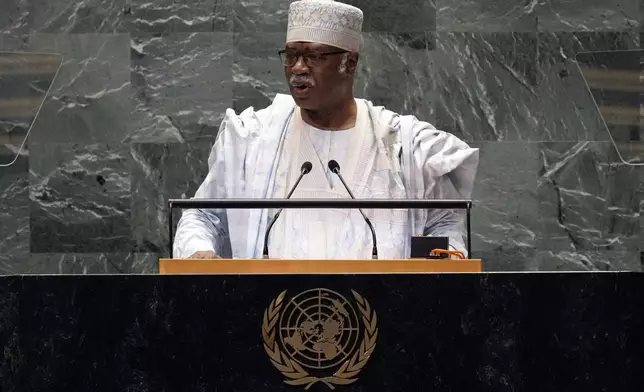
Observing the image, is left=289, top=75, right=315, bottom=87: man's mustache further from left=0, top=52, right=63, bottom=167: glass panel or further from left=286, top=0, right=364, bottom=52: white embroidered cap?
left=0, top=52, right=63, bottom=167: glass panel

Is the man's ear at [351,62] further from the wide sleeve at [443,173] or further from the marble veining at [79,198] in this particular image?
the marble veining at [79,198]

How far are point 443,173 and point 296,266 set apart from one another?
199 cm

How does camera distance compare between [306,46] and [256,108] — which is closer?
[306,46]

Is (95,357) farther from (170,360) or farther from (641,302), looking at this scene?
(641,302)

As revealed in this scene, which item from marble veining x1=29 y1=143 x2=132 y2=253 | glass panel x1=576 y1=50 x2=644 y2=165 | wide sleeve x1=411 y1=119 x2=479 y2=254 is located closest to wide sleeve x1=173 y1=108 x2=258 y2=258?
wide sleeve x1=411 y1=119 x2=479 y2=254

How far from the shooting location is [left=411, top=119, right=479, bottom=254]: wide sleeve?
6496 millimetres

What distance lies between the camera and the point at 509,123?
8.43 meters

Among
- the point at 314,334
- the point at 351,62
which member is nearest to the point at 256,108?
the point at 351,62

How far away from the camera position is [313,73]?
21.2 feet

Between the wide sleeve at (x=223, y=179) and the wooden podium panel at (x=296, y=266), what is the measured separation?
1.58 meters

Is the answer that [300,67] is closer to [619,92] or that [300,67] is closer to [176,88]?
[176,88]

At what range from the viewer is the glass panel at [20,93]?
824 centimetres

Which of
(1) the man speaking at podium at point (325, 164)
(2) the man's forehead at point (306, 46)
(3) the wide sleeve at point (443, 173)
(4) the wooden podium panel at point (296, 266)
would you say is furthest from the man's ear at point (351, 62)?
(4) the wooden podium panel at point (296, 266)

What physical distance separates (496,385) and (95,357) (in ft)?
4.03
